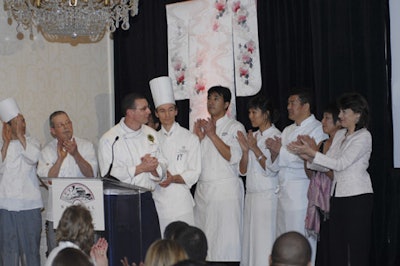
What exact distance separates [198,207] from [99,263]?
2.10m

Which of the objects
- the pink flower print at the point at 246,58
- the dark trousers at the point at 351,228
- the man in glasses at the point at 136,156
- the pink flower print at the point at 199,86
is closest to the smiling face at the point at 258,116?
the pink flower print at the point at 246,58

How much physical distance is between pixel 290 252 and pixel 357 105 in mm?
2168

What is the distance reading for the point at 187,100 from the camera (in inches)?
250

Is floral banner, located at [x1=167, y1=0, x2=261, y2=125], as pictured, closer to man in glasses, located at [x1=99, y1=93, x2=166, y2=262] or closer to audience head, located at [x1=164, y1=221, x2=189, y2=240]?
man in glasses, located at [x1=99, y1=93, x2=166, y2=262]

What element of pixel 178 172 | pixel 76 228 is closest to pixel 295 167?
pixel 178 172

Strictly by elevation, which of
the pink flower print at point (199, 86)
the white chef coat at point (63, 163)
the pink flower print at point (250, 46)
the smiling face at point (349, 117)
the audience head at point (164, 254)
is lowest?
the audience head at point (164, 254)

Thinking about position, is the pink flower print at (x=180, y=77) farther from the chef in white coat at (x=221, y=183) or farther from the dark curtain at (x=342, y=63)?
the chef in white coat at (x=221, y=183)

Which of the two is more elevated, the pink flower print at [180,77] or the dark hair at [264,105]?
the pink flower print at [180,77]

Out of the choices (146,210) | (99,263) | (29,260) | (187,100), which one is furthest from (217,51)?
(99,263)

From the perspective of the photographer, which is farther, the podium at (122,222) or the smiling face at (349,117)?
the smiling face at (349,117)

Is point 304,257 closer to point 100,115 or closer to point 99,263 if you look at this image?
point 99,263

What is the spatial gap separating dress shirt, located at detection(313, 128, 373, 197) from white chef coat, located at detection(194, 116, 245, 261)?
0.96 meters

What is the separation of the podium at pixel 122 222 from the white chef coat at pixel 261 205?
4.37 ft

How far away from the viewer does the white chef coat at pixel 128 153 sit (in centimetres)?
471
